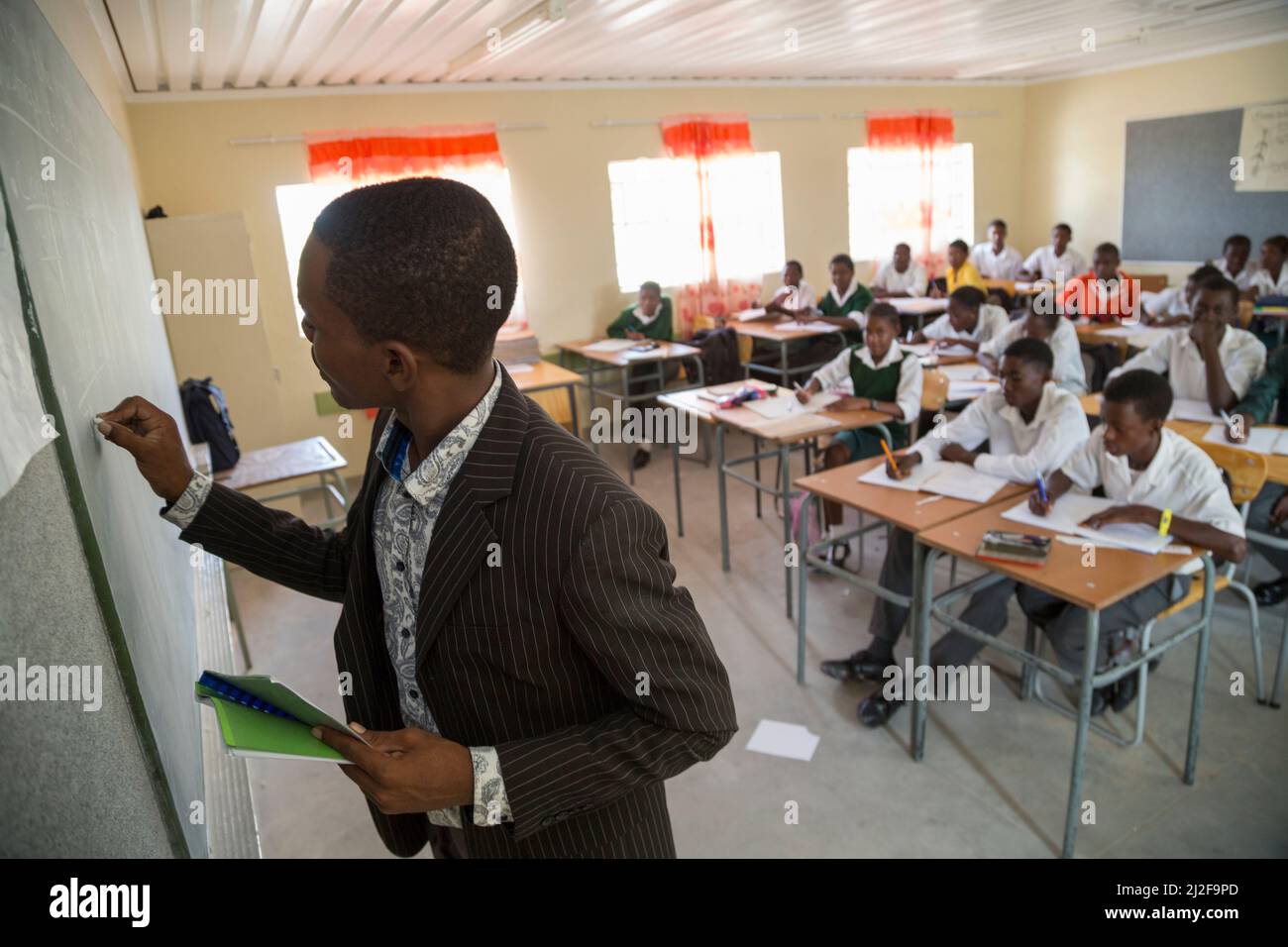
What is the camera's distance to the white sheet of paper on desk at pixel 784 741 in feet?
9.14

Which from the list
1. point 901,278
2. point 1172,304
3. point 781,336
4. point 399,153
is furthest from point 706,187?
point 1172,304

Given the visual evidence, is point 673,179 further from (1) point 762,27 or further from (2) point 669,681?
(2) point 669,681

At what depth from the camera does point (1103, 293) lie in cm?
687

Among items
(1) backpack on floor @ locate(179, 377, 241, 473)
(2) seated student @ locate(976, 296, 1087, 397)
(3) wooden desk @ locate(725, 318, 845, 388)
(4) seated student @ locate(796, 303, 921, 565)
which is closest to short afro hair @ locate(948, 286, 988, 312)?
(2) seated student @ locate(976, 296, 1087, 397)

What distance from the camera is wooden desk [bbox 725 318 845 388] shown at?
6.26 m

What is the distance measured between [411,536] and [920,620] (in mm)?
2000

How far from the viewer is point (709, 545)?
457 centimetres

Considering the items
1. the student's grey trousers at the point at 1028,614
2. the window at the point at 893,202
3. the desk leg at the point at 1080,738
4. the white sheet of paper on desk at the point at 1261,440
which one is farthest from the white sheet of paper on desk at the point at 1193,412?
the window at the point at 893,202

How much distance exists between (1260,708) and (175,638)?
321 cm

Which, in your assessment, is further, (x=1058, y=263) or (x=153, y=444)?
(x=1058, y=263)

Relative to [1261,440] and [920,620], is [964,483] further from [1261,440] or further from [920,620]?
[1261,440]

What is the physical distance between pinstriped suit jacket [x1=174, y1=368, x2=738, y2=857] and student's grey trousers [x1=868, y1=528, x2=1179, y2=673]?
2.05m

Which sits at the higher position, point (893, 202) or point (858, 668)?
point (893, 202)
